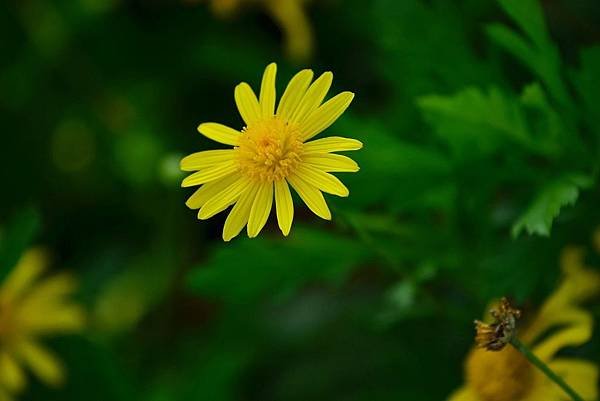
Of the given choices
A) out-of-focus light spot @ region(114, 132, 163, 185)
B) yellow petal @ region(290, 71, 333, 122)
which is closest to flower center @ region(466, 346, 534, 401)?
yellow petal @ region(290, 71, 333, 122)

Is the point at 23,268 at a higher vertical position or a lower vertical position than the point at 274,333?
higher

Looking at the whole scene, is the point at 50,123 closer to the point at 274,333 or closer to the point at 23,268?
Answer: the point at 23,268

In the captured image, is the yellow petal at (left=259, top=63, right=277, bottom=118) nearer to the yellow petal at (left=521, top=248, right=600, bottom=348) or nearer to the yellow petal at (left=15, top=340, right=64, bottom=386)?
the yellow petal at (left=521, top=248, right=600, bottom=348)

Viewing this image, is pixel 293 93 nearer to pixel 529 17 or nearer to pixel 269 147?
pixel 269 147

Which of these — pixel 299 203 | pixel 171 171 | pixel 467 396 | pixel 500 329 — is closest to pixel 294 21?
pixel 171 171

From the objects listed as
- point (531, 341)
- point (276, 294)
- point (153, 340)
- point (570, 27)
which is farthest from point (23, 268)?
point (570, 27)
